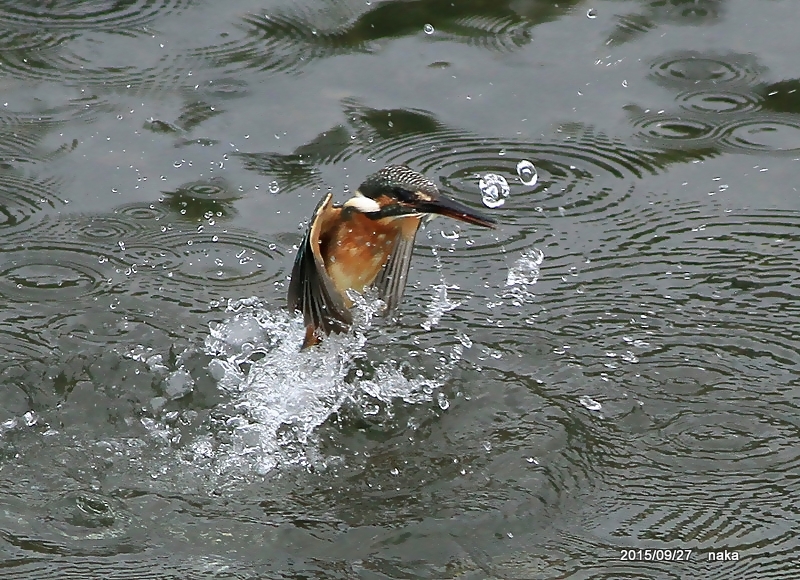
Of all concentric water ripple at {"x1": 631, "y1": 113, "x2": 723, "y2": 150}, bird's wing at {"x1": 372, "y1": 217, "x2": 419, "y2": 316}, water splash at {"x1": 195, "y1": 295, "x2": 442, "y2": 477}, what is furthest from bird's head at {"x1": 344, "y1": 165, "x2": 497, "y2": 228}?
concentric water ripple at {"x1": 631, "y1": 113, "x2": 723, "y2": 150}

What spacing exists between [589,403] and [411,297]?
977 mm

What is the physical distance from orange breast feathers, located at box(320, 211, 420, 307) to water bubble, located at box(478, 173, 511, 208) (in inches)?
34.8

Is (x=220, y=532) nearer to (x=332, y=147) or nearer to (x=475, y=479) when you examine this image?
(x=475, y=479)

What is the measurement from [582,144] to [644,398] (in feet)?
6.33

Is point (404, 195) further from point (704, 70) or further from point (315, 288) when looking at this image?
point (704, 70)

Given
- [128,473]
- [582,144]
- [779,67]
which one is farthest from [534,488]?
[779,67]

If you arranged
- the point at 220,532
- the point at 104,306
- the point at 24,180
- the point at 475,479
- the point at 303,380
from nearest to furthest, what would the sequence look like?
the point at 220,532 < the point at 475,479 < the point at 303,380 < the point at 104,306 < the point at 24,180

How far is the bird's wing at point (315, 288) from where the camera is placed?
4.13 metres

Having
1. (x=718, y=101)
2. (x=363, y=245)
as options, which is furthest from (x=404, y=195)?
(x=718, y=101)

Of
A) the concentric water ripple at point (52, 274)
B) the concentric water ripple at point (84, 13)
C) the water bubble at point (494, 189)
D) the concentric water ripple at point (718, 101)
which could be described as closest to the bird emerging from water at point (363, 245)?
the water bubble at point (494, 189)

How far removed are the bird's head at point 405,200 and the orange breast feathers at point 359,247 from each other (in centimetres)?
6

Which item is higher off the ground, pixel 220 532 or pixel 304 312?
pixel 304 312

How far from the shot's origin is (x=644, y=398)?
4410 mm

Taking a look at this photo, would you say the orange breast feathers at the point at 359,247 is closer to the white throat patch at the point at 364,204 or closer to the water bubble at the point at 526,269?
the white throat patch at the point at 364,204
